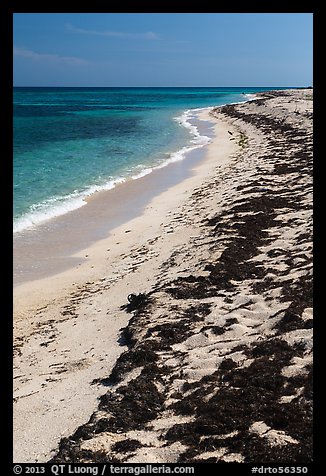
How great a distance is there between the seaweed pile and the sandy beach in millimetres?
17

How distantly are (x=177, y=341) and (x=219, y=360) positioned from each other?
0.88 m

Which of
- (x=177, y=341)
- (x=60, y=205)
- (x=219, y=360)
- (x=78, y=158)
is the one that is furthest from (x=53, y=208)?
(x=78, y=158)

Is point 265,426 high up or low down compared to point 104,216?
down

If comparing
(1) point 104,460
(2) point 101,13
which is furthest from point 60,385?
(2) point 101,13

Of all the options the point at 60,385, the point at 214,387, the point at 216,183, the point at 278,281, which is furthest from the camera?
the point at 216,183

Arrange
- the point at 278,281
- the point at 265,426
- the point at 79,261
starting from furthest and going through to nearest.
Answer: the point at 79,261, the point at 278,281, the point at 265,426

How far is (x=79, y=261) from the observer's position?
10742mm

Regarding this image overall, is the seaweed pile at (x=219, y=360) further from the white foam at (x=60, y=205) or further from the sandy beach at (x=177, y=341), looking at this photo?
the white foam at (x=60, y=205)

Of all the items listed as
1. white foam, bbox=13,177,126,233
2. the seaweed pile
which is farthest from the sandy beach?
white foam, bbox=13,177,126,233

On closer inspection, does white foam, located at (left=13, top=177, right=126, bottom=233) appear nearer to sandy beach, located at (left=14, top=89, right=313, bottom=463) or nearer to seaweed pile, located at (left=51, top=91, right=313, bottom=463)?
sandy beach, located at (left=14, top=89, right=313, bottom=463)
